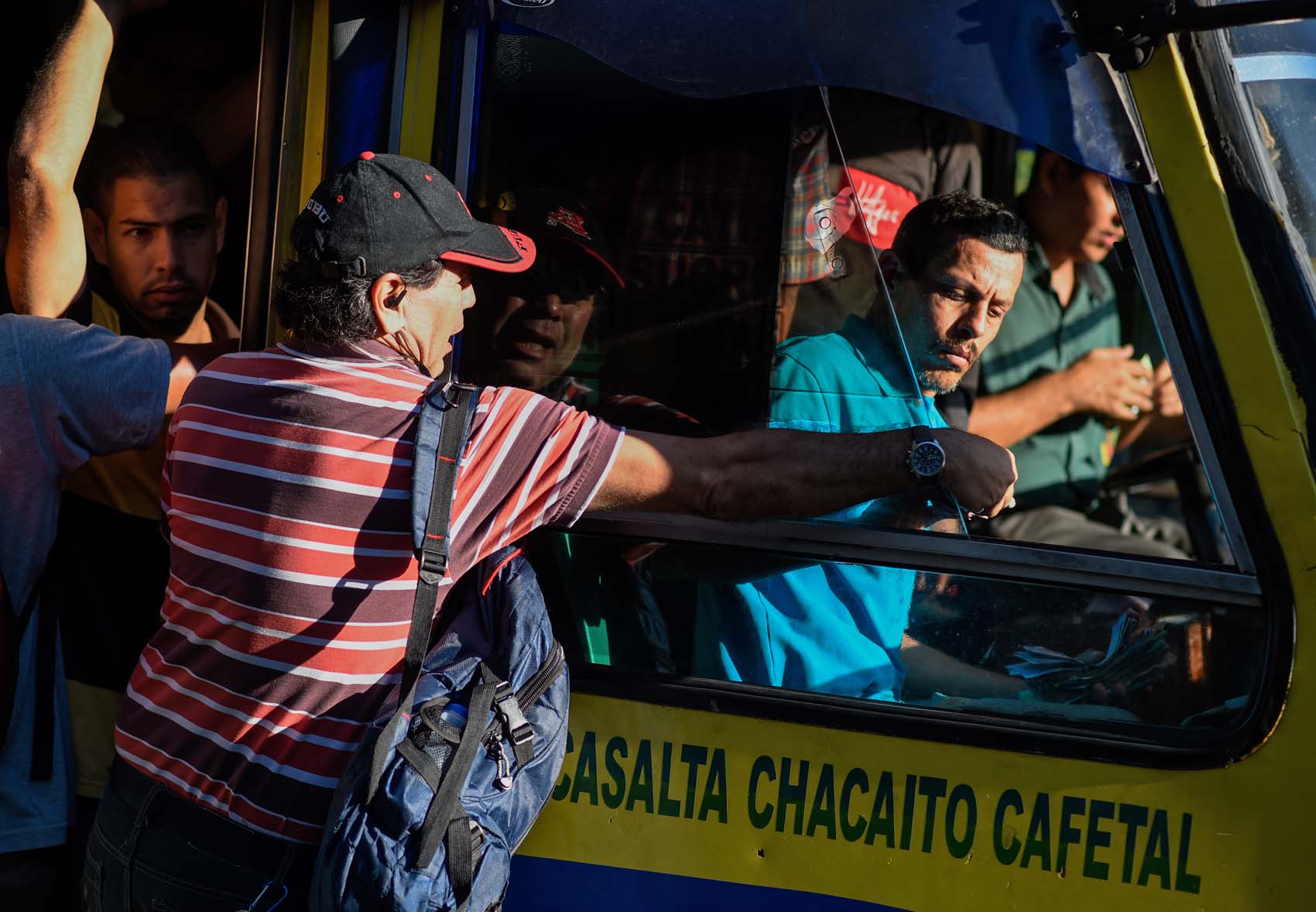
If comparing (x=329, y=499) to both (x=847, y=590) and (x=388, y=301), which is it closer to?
(x=388, y=301)

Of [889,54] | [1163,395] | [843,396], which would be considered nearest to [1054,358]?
[1163,395]

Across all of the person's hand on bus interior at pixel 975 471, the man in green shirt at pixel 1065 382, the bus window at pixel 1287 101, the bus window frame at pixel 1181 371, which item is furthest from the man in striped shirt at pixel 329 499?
the man in green shirt at pixel 1065 382

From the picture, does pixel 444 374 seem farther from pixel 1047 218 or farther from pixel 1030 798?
Result: pixel 1047 218

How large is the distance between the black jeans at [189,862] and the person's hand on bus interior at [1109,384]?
306cm

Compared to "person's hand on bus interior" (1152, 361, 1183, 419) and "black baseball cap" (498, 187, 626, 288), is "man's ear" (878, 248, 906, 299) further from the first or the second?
"person's hand on bus interior" (1152, 361, 1183, 419)

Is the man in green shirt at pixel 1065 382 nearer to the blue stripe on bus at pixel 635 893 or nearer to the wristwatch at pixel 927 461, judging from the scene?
the wristwatch at pixel 927 461

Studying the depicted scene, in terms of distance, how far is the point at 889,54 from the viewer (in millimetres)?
1608

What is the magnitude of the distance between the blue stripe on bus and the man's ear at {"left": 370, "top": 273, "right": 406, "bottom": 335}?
2.74 ft

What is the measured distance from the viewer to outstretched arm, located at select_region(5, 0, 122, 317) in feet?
6.15

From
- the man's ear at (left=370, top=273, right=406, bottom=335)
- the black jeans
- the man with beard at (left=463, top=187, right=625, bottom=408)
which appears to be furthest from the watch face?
the black jeans

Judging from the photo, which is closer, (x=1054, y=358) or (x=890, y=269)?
(x=890, y=269)

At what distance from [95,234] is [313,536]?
1114 millimetres

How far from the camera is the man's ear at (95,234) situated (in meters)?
2.22

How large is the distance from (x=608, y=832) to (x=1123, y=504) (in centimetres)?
A: 329
